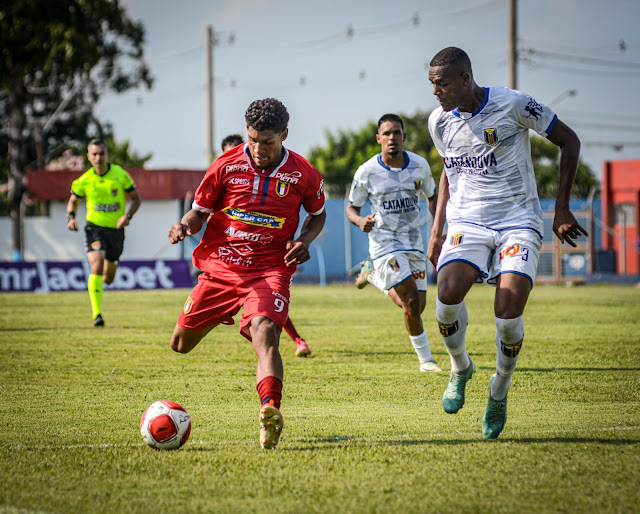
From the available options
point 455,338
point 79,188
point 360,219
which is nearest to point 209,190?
point 455,338

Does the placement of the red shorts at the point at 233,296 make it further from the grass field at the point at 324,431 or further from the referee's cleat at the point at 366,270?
the referee's cleat at the point at 366,270

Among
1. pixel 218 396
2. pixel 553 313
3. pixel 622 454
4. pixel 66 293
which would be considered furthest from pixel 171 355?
pixel 66 293

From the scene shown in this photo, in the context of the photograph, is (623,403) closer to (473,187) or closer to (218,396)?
(473,187)

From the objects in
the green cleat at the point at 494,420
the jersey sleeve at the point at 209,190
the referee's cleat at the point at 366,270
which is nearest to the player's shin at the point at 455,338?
the green cleat at the point at 494,420

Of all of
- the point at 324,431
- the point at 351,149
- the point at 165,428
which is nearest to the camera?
the point at 165,428

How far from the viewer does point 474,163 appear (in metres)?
6.16

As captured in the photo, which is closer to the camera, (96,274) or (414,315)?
(414,315)

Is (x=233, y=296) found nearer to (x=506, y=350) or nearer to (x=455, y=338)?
(x=455, y=338)

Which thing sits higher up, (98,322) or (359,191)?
(359,191)

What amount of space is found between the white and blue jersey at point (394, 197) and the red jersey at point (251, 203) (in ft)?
12.0

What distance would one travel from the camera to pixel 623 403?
6.96 meters

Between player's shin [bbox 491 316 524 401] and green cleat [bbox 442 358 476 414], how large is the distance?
0.45 meters

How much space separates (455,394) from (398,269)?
334 centimetres

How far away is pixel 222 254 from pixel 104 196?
8727 mm
